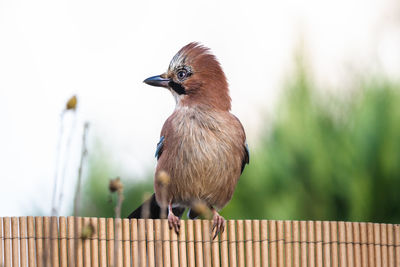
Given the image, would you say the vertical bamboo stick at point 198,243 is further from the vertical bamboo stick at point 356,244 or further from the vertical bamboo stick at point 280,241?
the vertical bamboo stick at point 356,244

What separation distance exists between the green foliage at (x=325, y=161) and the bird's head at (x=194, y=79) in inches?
123

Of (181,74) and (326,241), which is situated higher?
(181,74)

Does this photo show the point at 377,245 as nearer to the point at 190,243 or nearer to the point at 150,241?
the point at 190,243

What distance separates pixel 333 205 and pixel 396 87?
167cm

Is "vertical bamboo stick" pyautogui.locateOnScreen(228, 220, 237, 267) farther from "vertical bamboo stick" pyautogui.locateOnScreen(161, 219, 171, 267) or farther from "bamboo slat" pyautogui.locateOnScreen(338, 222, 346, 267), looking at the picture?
"bamboo slat" pyautogui.locateOnScreen(338, 222, 346, 267)

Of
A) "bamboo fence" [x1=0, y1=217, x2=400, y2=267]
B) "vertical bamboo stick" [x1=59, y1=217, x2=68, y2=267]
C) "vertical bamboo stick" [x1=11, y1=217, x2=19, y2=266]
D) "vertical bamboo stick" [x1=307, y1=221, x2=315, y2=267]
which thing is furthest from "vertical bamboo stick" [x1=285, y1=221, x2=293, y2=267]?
"vertical bamboo stick" [x1=11, y1=217, x2=19, y2=266]

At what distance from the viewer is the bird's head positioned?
460cm

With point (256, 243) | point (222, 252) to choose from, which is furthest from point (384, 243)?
point (222, 252)

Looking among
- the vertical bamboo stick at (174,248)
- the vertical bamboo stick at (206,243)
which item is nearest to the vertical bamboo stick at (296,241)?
the vertical bamboo stick at (206,243)

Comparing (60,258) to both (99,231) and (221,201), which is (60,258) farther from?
(221,201)

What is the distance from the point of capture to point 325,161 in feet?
24.9

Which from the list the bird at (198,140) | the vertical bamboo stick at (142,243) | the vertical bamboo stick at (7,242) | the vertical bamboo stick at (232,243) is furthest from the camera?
the bird at (198,140)

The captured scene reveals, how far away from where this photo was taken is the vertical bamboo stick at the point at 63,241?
402 centimetres

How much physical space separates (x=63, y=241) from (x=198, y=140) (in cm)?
113
